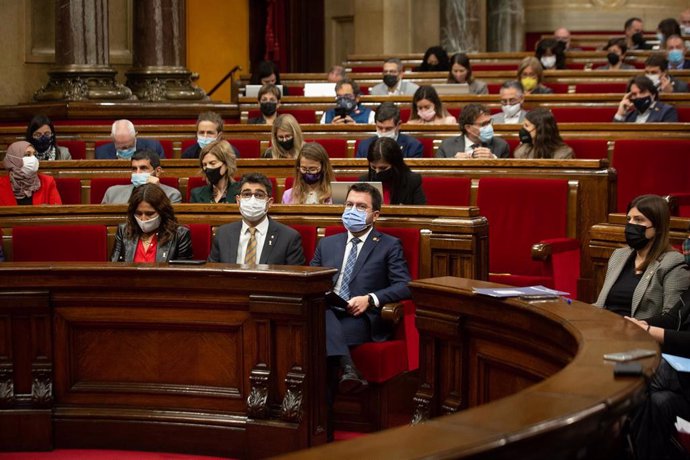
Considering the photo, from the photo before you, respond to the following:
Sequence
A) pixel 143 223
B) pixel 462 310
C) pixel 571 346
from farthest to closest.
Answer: pixel 143 223
pixel 462 310
pixel 571 346

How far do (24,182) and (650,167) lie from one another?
11.5 feet

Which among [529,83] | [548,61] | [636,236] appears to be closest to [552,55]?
[548,61]

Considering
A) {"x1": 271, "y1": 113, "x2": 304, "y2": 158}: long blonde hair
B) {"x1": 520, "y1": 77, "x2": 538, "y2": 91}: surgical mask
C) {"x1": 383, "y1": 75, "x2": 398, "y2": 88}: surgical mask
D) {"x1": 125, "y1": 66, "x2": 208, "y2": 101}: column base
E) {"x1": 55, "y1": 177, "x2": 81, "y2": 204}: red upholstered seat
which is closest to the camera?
{"x1": 55, "y1": 177, "x2": 81, "y2": 204}: red upholstered seat

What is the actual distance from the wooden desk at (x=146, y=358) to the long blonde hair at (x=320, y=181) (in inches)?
54.4

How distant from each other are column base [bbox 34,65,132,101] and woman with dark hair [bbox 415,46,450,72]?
320cm

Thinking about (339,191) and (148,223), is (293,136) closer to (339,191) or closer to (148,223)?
(339,191)

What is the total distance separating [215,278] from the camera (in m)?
4.69

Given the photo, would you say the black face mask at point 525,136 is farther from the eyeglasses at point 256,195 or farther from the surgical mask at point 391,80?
the surgical mask at point 391,80

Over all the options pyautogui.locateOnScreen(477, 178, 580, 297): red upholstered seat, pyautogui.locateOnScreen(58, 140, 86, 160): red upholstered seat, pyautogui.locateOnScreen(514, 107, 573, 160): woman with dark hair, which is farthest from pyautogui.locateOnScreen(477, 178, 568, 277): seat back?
pyautogui.locateOnScreen(58, 140, 86, 160): red upholstered seat

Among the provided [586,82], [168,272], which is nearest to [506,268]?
[168,272]

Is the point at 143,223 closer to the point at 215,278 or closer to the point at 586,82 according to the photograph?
the point at 215,278

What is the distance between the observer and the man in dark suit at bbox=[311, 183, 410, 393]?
5.06 m

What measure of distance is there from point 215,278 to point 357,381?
682mm

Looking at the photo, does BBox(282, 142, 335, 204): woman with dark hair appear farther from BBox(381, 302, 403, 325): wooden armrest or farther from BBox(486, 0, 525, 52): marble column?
BBox(486, 0, 525, 52): marble column
